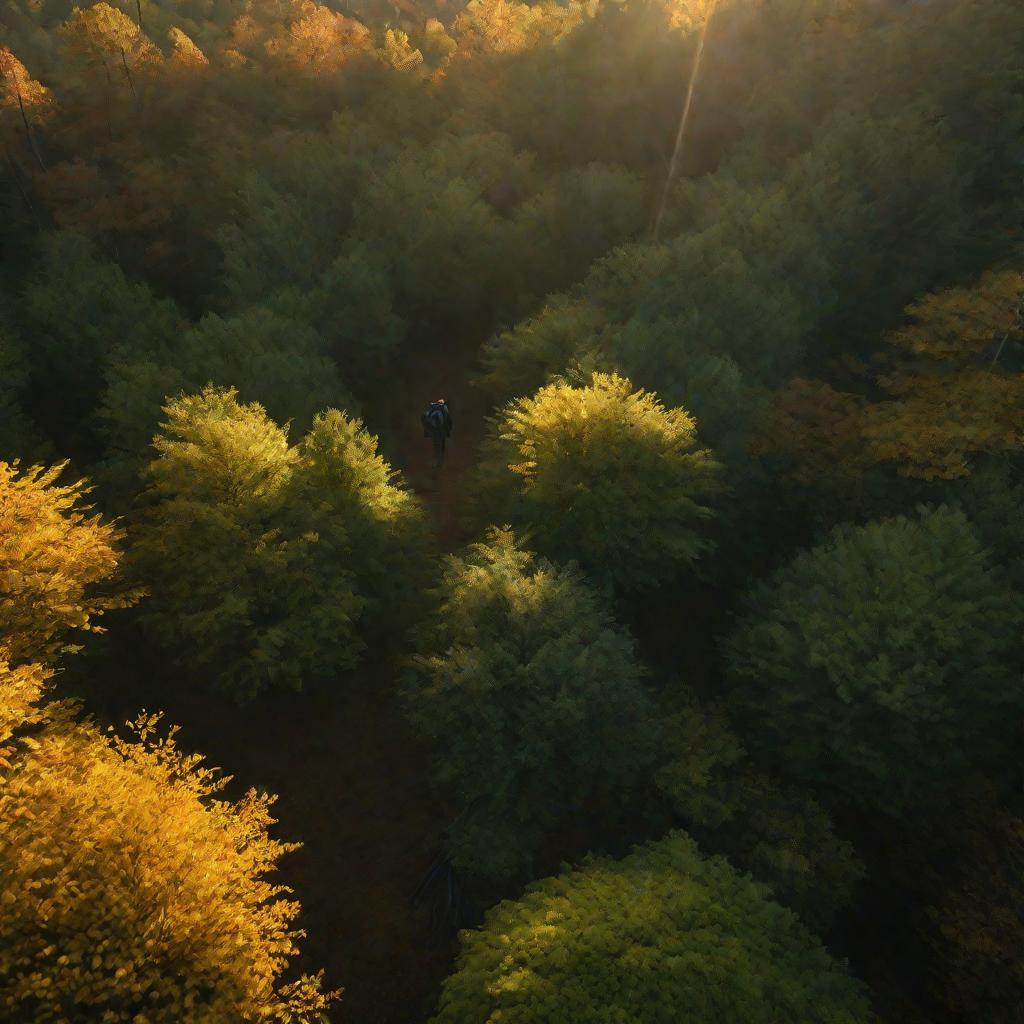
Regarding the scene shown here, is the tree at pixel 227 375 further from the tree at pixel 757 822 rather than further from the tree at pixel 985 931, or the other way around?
the tree at pixel 985 931

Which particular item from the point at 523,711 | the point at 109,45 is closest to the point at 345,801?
the point at 523,711

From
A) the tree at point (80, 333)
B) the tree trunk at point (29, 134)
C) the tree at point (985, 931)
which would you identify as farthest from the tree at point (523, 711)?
the tree trunk at point (29, 134)

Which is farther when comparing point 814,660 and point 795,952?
point 814,660

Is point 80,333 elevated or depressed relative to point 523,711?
elevated

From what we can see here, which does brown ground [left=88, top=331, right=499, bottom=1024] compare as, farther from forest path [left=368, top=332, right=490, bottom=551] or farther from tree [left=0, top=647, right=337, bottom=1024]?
forest path [left=368, top=332, right=490, bottom=551]

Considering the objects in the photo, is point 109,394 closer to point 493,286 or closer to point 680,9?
point 493,286

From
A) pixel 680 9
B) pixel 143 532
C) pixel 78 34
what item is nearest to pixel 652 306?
pixel 143 532

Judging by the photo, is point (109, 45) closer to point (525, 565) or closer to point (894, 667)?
point (525, 565)
